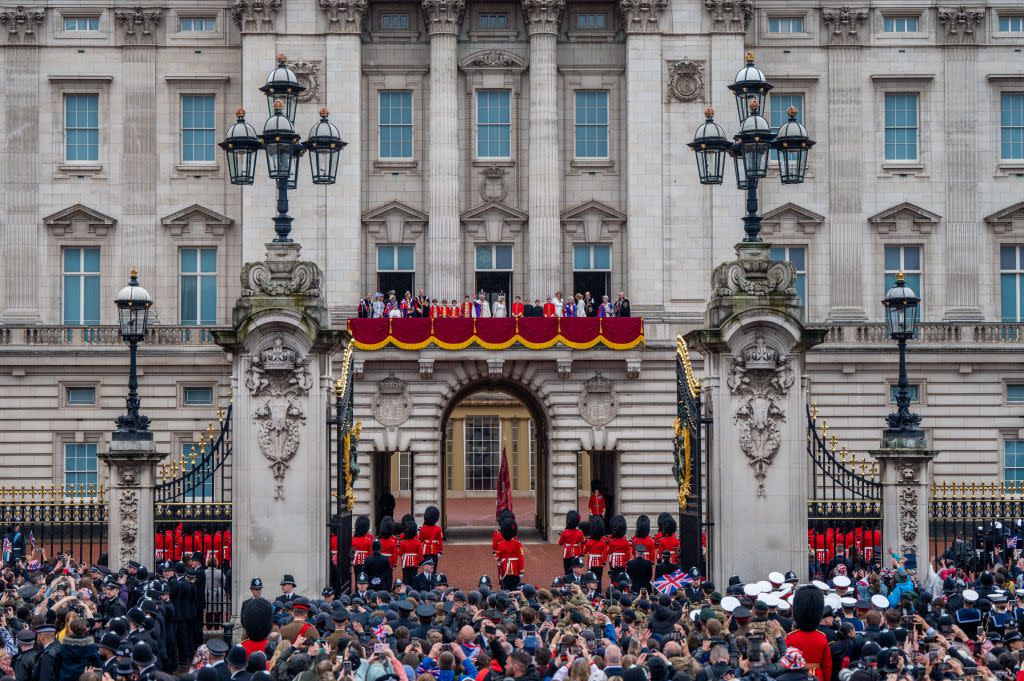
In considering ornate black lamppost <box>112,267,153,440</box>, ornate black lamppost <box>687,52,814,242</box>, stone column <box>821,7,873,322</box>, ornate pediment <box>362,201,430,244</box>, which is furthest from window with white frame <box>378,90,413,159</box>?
ornate black lamppost <box>687,52,814,242</box>

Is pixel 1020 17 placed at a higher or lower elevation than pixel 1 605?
higher

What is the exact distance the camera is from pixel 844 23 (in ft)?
181

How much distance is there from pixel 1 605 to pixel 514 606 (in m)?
6.31

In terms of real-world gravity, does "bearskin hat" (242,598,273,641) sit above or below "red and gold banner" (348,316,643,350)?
below

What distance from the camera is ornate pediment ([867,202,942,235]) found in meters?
54.9

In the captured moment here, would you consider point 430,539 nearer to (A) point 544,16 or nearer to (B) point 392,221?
(B) point 392,221

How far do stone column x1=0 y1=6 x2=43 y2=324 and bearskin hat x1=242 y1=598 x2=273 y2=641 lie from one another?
3808cm

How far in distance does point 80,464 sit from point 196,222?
26.8 ft

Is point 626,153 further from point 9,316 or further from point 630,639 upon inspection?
point 630,639

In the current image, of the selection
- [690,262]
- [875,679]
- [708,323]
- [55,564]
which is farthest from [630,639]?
[690,262]

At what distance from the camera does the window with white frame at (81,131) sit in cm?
5528

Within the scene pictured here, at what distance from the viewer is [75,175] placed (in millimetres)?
55000

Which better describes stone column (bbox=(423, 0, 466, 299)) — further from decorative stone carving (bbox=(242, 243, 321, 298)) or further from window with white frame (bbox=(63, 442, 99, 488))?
decorative stone carving (bbox=(242, 243, 321, 298))

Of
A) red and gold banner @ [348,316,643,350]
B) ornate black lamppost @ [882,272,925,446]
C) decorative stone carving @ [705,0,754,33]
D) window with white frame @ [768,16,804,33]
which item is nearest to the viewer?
ornate black lamppost @ [882,272,925,446]
